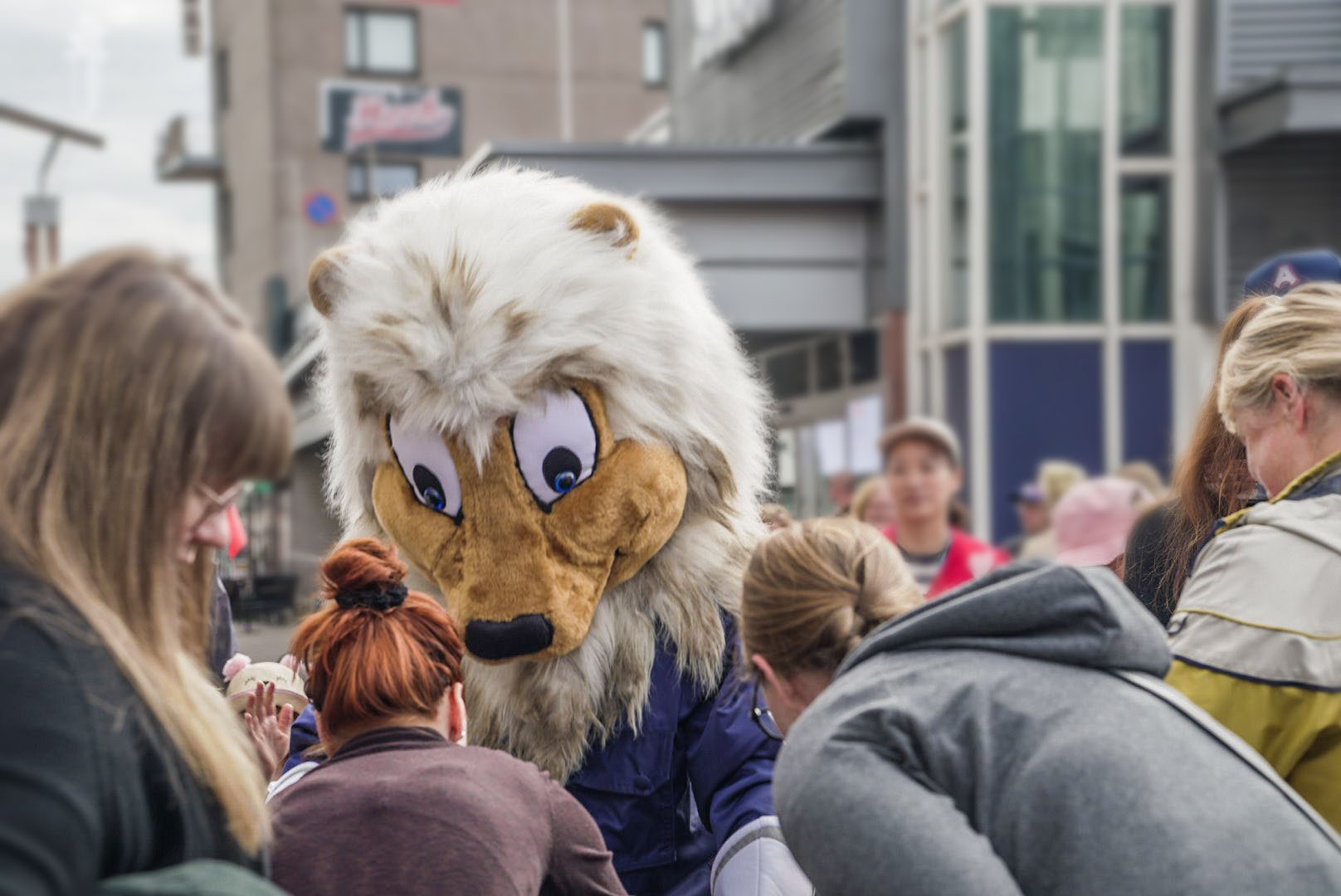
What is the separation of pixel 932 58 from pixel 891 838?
12287mm

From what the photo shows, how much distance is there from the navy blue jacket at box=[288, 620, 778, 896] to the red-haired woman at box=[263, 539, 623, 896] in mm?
352

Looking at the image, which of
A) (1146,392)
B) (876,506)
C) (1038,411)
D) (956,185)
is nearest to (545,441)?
(876,506)

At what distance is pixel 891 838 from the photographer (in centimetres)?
181

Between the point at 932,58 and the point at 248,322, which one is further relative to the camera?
the point at 932,58

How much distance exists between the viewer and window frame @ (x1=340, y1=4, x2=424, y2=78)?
31906mm

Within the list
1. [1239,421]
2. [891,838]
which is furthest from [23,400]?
[1239,421]

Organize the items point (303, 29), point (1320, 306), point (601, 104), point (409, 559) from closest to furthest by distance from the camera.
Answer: point (1320, 306), point (409, 559), point (303, 29), point (601, 104)

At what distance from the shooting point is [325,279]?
10.3 feet

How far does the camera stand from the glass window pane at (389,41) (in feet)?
106

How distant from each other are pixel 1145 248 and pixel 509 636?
1124cm

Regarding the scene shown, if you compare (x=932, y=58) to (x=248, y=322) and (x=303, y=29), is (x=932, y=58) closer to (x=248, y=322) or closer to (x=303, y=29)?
(x=248, y=322)

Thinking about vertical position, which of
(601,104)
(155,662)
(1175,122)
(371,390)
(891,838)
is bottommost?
(891,838)

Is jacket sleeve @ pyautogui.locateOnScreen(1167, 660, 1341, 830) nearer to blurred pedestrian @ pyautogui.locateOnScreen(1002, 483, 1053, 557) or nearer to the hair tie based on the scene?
the hair tie

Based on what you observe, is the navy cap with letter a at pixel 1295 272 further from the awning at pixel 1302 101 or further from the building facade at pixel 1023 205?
the awning at pixel 1302 101
